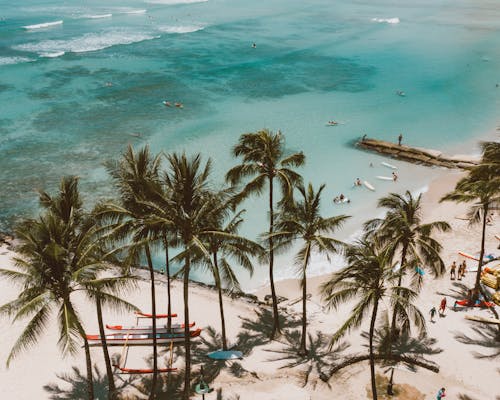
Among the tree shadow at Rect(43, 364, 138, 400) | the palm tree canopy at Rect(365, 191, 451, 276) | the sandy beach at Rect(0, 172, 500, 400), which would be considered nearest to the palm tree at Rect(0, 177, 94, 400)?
the tree shadow at Rect(43, 364, 138, 400)

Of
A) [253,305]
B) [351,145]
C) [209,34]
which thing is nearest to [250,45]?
[209,34]

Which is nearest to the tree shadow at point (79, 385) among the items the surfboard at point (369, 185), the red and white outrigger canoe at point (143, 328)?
the red and white outrigger canoe at point (143, 328)

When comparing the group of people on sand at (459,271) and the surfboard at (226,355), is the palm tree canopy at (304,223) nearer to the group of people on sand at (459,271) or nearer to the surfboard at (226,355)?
the surfboard at (226,355)

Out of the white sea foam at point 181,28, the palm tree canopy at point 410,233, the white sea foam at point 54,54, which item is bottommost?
the palm tree canopy at point 410,233

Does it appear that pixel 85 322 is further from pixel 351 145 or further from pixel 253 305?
pixel 351 145

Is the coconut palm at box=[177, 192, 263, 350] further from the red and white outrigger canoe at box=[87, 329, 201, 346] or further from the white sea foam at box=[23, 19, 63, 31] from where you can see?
the white sea foam at box=[23, 19, 63, 31]

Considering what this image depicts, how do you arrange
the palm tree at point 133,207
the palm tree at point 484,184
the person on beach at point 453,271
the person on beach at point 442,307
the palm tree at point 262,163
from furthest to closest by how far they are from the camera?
the person on beach at point 453,271 → the person on beach at point 442,307 → the palm tree at point 484,184 → the palm tree at point 262,163 → the palm tree at point 133,207
